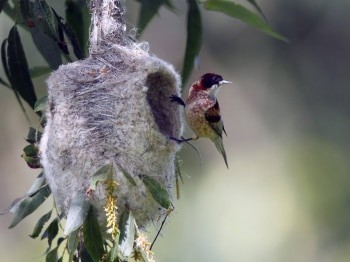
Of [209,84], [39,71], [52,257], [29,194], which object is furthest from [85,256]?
[39,71]

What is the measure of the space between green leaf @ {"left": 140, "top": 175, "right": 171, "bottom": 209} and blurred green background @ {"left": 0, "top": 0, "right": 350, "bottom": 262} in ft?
Result: 11.7

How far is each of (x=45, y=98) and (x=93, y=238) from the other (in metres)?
0.55

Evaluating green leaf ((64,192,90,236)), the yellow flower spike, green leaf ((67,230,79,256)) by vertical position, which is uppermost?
the yellow flower spike

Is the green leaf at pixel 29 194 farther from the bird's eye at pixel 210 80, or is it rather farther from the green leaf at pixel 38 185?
the bird's eye at pixel 210 80

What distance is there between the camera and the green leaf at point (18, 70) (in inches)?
119

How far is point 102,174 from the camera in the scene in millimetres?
2387

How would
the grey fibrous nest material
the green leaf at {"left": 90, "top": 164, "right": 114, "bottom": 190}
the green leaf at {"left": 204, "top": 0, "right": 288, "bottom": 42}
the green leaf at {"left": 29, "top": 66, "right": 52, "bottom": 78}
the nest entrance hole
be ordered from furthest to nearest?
the green leaf at {"left": 204, "top": 0, "right": 288, "bottom": 42}, the green leaf at {"left": 29, "top": 66, "right": 52, "bottom": 78}, the nest entrance hole, the grey fibrous nest material, the green leaf at {"left": 90, "top": 164, "right": 114, "bottom": 190}

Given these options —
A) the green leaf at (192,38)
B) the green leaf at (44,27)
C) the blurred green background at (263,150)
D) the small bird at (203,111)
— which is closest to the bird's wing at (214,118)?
the small bird at (203,111)

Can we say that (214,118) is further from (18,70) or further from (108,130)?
(18,70)

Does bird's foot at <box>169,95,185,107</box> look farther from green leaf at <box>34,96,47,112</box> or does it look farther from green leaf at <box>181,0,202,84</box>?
green leaf at <box>181,0,202,84</box>

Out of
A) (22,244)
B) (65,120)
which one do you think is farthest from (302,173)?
(65,120)

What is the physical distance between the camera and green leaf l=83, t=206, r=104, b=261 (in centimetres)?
240

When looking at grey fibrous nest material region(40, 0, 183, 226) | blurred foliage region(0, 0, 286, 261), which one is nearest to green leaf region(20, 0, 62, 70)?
blurred foliage region(0, 0, 286, 261)

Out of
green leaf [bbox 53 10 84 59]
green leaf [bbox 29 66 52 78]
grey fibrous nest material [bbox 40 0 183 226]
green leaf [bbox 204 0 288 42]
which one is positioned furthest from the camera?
green leaf [bbox 204 0 288 42]
